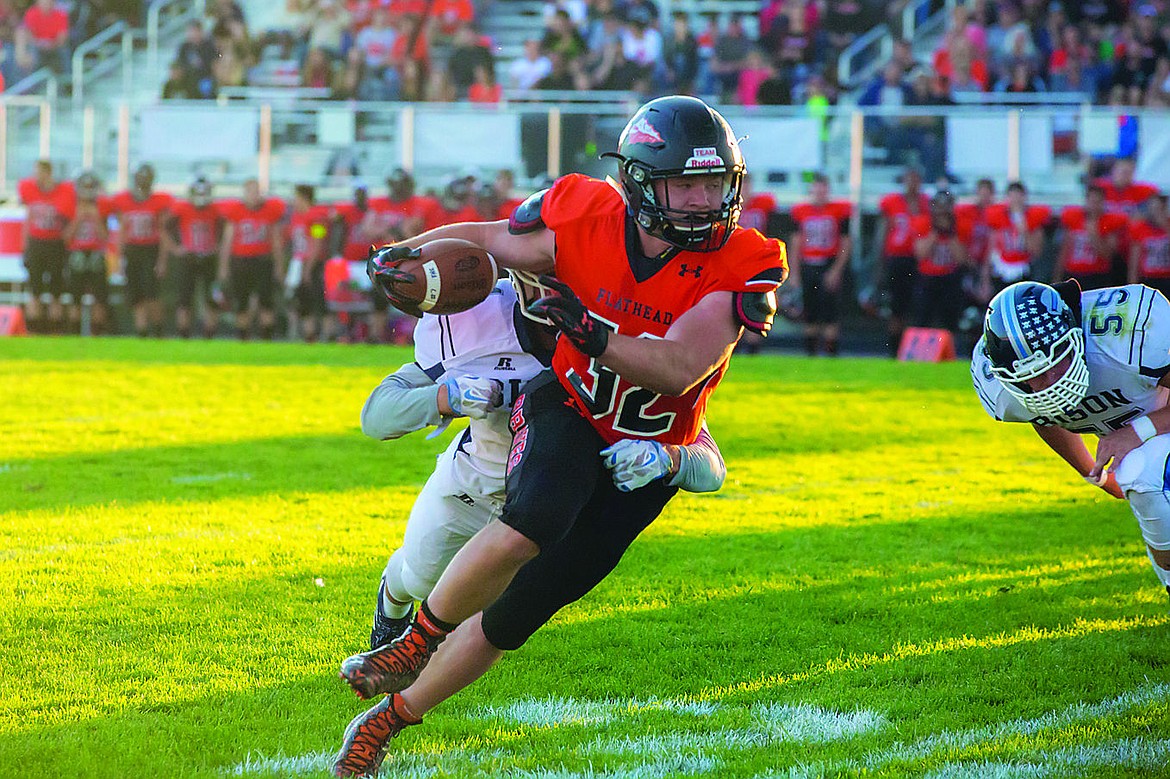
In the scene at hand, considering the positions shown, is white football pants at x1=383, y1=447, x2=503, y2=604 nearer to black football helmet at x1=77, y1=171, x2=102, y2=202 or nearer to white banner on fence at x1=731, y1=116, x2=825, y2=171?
white banner on fence at x1=731, y1=116, x2=825, y2=171

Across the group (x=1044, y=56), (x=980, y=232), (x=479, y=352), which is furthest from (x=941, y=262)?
(x=479, y=352)

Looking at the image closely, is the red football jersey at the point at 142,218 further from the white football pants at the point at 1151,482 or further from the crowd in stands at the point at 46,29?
the white football pants at the point at 1151,482

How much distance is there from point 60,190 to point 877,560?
12.1 m

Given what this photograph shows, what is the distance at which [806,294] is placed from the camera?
45.8 feet

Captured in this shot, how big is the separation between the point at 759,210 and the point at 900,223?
56.1 inches

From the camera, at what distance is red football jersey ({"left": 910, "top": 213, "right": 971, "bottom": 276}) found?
13406mm

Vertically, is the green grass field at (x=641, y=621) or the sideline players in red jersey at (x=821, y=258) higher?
the sideline players in red jersey at (x=821, y=258)

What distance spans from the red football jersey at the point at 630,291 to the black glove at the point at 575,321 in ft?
0.82

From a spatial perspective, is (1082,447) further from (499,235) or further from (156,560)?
(156,560)

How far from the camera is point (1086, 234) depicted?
13344 millimetres

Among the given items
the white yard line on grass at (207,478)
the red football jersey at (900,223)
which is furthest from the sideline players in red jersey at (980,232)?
the white yard line on grass at (207,478)

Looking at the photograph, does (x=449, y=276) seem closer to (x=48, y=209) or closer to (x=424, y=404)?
(x=424, y=404)

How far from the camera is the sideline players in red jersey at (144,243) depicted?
14578 millimetres

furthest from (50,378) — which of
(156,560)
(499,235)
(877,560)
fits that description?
(499,235)
